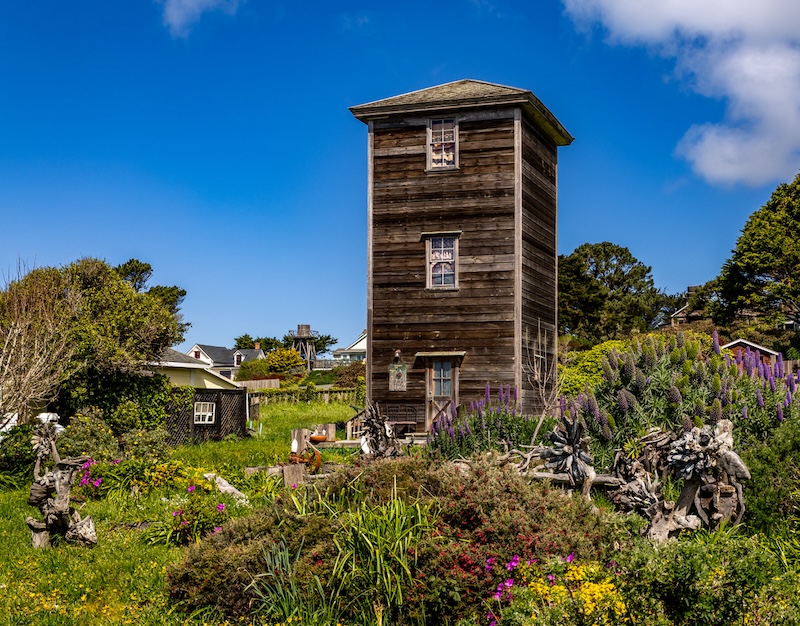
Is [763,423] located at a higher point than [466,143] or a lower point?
lower

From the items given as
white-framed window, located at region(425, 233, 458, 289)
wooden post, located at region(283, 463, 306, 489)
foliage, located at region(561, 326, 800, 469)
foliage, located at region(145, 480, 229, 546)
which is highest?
white-framed window, located at region(425, 233, 458, 289)

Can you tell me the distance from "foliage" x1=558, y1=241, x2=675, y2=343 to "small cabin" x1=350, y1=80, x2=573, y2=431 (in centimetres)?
3014

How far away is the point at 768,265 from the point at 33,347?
37.5m

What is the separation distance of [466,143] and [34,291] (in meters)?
12.0

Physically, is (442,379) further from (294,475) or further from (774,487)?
(774,487)

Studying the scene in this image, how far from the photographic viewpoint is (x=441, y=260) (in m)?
23.6

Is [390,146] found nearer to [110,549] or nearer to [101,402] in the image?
[101,402]

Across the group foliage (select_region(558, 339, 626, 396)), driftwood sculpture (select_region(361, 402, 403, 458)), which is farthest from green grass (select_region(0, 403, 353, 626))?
foliage (select_region(558, 339, 626, 396))

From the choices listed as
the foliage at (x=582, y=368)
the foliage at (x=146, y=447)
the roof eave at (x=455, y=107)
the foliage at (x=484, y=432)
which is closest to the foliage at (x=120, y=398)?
the foliage at (x=146, y=447)

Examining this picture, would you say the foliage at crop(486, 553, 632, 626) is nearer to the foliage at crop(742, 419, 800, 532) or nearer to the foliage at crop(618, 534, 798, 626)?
the foliage at crop(618, 534, 798, 626)

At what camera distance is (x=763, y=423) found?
1045 cm

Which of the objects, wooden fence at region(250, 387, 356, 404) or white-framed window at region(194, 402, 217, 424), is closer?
white-framed window at region(194, 402, 217, 424)

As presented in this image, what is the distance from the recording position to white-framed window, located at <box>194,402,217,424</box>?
89.8 feet

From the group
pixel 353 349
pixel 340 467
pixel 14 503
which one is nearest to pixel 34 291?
pixel 14 503
